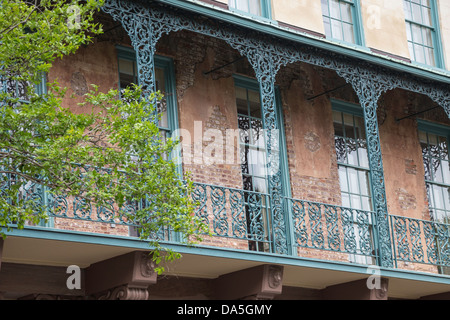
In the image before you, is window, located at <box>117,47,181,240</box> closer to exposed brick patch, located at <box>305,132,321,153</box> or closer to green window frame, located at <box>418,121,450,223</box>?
exposed brick patch, located at <box>305,132,321,153</box>

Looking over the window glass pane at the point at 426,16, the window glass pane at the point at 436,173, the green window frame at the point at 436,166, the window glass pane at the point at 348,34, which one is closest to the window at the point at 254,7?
the window glass pane at the point at 348,34

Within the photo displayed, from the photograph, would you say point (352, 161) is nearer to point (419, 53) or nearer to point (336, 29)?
point (336, 29)

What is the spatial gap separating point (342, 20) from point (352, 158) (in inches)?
93.2

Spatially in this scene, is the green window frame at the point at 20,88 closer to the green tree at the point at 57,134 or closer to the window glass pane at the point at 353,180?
the green tree at the point at 57,134

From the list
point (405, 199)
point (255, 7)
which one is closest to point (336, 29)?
point (255, 7)

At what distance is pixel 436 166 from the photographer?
54.5ft

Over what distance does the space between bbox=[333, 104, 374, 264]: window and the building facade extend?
→ 0.02m

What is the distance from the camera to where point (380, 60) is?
13914 mm

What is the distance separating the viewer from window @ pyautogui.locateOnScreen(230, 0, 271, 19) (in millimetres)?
13701

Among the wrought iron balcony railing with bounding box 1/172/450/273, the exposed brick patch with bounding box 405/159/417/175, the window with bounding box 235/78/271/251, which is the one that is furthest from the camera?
the exposed brick patch with bounding box 405/159/417/175

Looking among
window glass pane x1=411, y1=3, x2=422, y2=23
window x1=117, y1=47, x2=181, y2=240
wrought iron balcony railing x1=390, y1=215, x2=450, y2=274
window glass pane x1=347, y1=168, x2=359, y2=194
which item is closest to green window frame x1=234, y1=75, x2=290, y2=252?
window x1=117, y1=47, x2=181, y2=240

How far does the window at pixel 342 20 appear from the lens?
1485 cm
